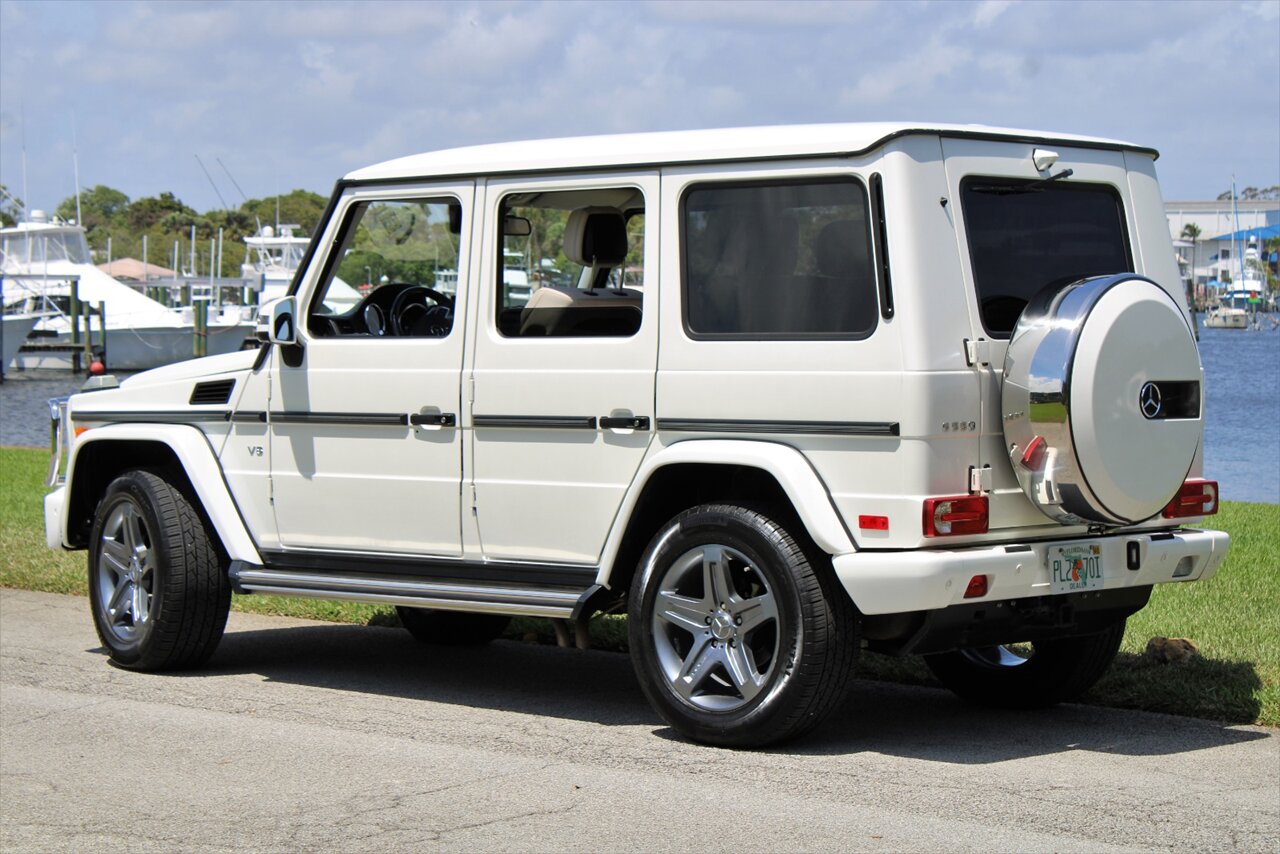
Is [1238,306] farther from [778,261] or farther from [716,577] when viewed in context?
[716,577]

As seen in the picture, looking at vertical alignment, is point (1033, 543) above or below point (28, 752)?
above

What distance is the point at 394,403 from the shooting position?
786 centimetres

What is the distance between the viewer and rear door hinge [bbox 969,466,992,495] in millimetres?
6557

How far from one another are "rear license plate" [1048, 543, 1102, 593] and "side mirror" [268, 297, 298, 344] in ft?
11.8

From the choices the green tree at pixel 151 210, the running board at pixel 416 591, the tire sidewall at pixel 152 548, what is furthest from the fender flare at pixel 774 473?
the green tree at pixel 151 210

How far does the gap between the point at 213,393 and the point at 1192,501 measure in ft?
14.8

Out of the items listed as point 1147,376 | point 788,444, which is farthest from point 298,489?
point 1147,376

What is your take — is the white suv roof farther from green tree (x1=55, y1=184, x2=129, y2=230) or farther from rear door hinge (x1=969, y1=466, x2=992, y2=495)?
green tree (x1=55, y1=184, x2=129, y2=230)

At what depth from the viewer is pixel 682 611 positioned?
23.0 ft

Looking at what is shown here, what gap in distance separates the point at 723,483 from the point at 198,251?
12782 centimetres

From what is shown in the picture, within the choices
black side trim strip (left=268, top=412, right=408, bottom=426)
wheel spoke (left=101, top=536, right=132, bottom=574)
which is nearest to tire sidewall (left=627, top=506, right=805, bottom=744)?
black side trim strip (left=268, top=412, right=408, bottom=426)

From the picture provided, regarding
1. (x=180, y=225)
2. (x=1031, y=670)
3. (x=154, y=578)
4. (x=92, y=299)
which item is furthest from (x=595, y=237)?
(x=180, y=225)

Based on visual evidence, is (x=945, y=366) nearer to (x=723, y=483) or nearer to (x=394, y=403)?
(x=723, y=483)

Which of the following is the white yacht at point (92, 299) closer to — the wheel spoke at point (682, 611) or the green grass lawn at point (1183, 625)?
the green grass lawn at point (1183, 625)
